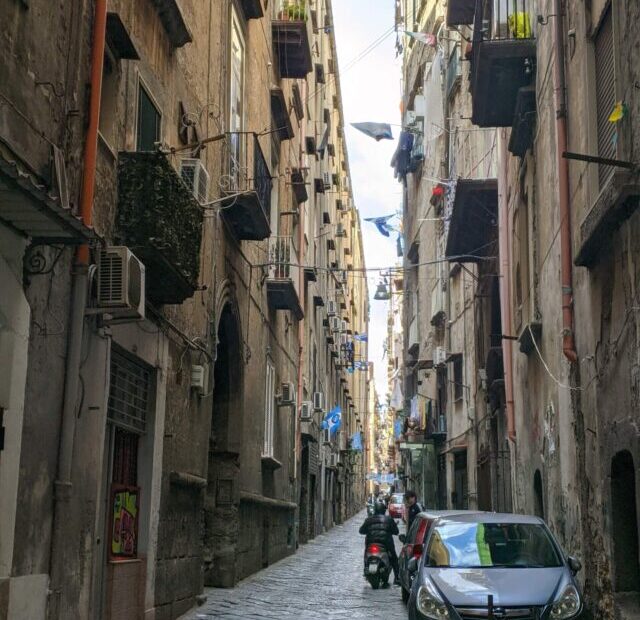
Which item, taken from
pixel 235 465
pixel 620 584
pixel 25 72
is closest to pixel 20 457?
pixel 25 72

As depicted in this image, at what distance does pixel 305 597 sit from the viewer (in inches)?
589

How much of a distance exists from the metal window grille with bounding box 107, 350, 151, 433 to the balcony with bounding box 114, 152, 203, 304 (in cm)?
95

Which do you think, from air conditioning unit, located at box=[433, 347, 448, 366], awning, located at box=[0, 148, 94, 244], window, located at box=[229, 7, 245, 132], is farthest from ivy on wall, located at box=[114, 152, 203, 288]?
air conditioning unit, located at box=[433, 347, 448, 366]

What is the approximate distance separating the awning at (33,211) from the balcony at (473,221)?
43.8 ft

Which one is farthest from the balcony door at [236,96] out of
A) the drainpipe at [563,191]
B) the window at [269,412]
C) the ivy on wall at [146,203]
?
the window at [269,412]

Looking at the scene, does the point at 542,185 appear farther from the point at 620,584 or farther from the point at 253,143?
the point at 620,584

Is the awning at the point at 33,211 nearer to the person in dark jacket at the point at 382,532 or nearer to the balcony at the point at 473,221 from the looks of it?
the person in dark jacket at the point at 382,532

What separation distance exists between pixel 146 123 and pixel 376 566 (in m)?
9.40

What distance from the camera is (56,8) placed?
7633 millimetres

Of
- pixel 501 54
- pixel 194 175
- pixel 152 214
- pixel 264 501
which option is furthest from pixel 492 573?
pixel 264 501

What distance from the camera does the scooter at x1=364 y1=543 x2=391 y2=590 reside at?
1669 centimetres

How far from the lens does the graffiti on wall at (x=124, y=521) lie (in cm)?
985

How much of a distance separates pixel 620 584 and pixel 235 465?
8.04m

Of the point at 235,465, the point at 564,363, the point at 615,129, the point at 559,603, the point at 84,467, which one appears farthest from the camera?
the point at 235,465
